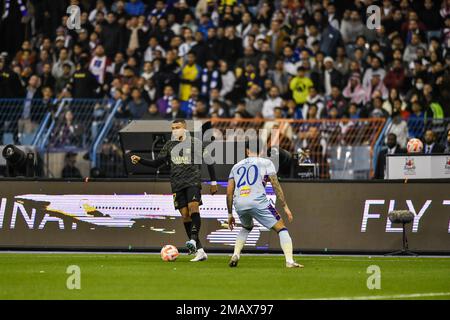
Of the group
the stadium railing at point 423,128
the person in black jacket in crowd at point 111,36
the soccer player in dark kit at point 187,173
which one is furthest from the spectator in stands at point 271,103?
the soccer player in dark kit at point 187,173

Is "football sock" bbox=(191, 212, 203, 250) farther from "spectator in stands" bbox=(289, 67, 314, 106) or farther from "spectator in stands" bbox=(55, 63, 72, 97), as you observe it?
"spectator in stands" bbox=(55, 63, 72, 97)

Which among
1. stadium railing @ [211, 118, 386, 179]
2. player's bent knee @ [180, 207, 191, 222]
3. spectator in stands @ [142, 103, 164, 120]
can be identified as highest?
spectator in stands @ [142, 103, 164, 120]

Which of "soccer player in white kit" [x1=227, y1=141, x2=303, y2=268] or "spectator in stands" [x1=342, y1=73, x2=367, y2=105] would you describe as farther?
"spectator in stands" [x1=342, y1=73, x2=367, y2=105]

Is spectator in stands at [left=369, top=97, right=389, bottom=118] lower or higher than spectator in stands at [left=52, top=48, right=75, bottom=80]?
lower

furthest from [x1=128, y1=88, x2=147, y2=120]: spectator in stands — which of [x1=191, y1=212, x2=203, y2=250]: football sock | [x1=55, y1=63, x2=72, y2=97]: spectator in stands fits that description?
[x1=191, y1=212, x2=203, y2=250]: football sock

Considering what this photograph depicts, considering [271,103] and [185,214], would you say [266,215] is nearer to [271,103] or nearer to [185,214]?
[185,214]

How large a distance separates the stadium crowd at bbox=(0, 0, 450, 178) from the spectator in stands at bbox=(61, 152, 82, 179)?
1152 mm

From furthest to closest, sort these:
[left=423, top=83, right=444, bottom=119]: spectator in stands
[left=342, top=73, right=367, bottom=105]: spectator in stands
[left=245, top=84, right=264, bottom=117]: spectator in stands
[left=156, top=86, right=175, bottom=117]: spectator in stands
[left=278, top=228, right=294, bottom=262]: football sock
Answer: [left=156, top=86, right=175, bottom=117]: spectator in stands
[left=245, top=84, right=264, bottom=117]: spectator in stands
[left=342, top=73, right=367, bottom=105]: spectator in stands
[left=423, top=83, right=444, bottom=119]: spectator in stands
[left=278, top=228, right=294, bottom=262]: football sock

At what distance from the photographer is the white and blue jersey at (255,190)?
54.9 feet

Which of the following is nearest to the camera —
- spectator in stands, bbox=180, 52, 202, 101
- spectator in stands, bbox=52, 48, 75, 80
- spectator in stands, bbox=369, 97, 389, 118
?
spectator in stands, bbox=369, 97, 389, 118

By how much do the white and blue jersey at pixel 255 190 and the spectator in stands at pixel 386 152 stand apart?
20.6 ft

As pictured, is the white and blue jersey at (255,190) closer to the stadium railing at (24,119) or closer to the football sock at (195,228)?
the football sock at (195,228)

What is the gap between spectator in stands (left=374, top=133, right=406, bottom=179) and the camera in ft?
74.5

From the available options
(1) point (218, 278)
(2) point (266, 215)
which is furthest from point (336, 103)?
(1) point (218, 278)
